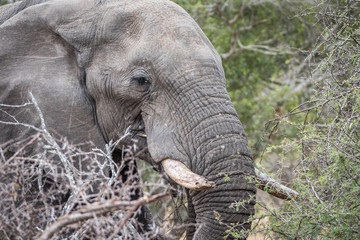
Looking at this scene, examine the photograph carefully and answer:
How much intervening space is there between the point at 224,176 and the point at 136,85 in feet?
2.35

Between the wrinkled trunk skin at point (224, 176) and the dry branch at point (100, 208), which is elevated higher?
the dry branch at point (100, 208)

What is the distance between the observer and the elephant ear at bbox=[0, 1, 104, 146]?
376 centimetres

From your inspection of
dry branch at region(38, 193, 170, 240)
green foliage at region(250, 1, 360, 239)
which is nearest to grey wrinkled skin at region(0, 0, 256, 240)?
green foliage at region(250, 1, 360, 239)

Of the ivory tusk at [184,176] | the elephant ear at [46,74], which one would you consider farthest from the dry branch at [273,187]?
the elephant ear at [46,74]

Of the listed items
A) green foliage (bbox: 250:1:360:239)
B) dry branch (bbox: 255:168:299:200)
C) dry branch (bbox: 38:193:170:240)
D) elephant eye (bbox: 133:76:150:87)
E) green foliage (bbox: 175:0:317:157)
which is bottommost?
green foliage (bbox: 175:0:317:157)

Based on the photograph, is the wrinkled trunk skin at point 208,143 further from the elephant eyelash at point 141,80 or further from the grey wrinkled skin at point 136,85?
the elephant eyelash at point 141,80

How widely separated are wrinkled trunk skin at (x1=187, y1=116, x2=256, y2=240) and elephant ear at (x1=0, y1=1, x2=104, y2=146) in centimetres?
74

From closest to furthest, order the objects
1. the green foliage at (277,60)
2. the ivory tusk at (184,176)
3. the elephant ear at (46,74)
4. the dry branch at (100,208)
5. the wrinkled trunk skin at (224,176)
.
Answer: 1. the dry branch at (100,208)
2. the ivory tusk at (184,176)
3. the wrinkled trunk skin at (224,176)
4. the green foliage at (277,60)
5. the elephant ear at (46,74)

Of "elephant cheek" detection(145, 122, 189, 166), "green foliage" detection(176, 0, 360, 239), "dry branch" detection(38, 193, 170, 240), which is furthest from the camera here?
"green foliage" detection(176, 0, 360, 239)

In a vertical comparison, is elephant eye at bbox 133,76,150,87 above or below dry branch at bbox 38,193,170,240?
below

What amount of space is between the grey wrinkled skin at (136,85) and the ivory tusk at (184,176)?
4cm

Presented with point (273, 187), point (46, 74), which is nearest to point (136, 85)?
point (46, 74)

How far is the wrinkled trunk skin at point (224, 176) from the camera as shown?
330 cm

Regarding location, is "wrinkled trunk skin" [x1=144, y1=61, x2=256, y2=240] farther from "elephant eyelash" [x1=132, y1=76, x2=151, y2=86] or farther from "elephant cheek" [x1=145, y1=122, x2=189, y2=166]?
"elephant eyelash" [x1=132, y1=76, x2=151, y2=86]
